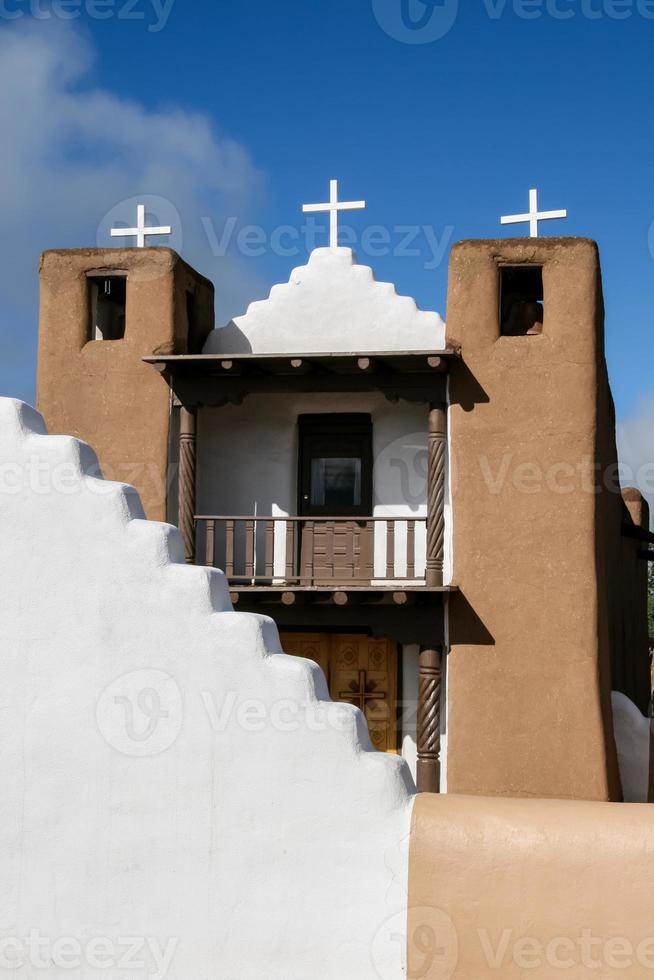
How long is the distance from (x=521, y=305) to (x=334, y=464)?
10.3 ft

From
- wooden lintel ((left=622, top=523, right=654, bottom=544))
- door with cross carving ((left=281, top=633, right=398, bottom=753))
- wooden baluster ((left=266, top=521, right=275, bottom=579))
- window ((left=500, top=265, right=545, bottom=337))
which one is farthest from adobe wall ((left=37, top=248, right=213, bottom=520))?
wooden lintel ((left=622, top=523, right=654, bottom=544))

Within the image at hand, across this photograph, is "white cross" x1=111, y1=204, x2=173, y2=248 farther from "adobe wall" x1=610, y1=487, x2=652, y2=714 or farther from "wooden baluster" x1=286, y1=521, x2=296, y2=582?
"adobe wall" x1=610, y1=487, x2=652, y2=714

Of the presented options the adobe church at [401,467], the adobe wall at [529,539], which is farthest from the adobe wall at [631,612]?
the adobe wall at [529,539]

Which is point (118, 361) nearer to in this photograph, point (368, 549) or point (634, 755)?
point (368, 549)

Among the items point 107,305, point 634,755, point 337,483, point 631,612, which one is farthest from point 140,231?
point 631,612

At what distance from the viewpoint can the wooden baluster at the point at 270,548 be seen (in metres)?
12.7

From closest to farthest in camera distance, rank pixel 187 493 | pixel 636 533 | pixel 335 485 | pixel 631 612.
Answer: pixel 187 493 → pixel 335 485 → pixel 636 533 → pixel 631 612

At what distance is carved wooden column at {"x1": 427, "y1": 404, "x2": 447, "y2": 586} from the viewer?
12.2 m

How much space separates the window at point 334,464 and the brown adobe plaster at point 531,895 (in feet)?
26.8

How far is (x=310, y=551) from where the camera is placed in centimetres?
1327

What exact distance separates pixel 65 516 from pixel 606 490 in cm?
894

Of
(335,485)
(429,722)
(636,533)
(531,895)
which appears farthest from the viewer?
(636,533)

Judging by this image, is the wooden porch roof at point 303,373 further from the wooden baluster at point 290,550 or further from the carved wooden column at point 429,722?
the carved wooden column at point 429,722

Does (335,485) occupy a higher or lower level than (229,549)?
higher
